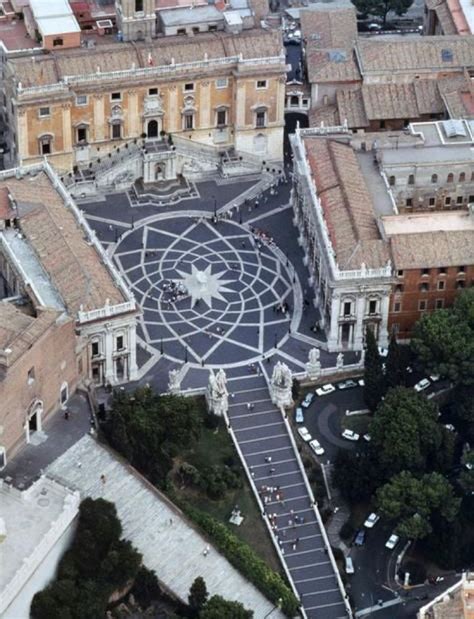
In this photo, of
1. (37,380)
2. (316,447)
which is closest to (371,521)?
(316,447)

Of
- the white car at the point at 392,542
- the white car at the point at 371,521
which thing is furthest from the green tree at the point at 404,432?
the white car at the point at 392,542

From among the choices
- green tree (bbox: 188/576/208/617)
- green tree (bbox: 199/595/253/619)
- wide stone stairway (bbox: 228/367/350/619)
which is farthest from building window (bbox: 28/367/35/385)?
green tree (bbox: 199/595/253/619)

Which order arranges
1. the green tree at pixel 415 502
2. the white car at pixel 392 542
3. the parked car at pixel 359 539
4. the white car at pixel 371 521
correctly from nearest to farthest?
1. the green tree at pixel 415 502
2. the white car at pixel 392 542
3. the parked car at pixel 359 539
4. the white car at pixel 371 521

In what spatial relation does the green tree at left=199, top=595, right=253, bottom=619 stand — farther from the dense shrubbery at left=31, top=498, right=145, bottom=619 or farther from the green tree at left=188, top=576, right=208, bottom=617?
the dense shrubbery at left=31, top=498, right=145, bottom=619

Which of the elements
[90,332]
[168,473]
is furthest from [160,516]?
[90,332]

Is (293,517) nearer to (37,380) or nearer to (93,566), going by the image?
(93,566)

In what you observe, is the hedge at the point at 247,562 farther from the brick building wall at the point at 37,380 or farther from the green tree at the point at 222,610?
the brick building wall at the point at 37,380

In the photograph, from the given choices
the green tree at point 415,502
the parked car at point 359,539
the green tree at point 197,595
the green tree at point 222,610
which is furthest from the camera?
the parked car at point 359,539

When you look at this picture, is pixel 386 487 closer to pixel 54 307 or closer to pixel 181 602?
pixel 181 602
